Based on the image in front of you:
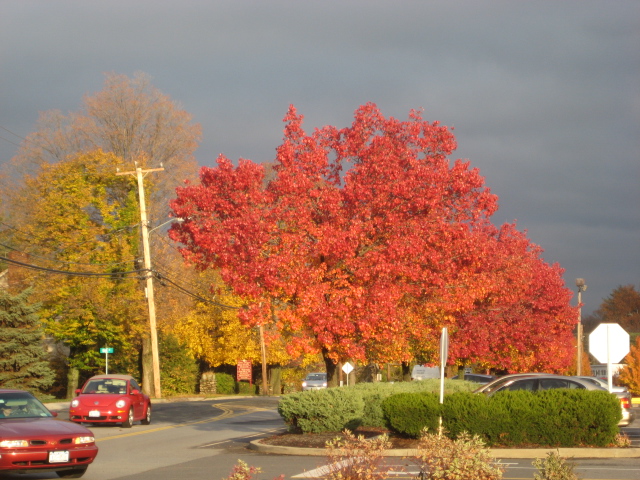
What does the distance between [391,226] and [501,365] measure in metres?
16.2

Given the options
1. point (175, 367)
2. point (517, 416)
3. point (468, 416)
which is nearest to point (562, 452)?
point (517, 416)

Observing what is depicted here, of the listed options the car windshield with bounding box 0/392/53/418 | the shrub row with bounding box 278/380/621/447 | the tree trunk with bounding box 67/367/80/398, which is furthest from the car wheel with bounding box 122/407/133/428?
the tree trunk with bounding box 67/367/80/398

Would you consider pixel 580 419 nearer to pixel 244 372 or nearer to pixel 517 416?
pixel 517 416

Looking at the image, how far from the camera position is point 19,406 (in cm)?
1429

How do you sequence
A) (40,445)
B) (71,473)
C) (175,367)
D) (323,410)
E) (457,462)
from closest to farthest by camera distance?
1. (457,462)
2. (40,445)
3. (71,473)
4. (323,410)
5. (175,367)

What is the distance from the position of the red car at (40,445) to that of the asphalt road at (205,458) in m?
1.15

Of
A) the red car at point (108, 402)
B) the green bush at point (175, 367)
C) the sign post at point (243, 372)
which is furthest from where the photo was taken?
the sign post at point (243, 372)

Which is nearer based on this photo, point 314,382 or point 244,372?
point 314,382

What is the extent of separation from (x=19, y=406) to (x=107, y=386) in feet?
41.5

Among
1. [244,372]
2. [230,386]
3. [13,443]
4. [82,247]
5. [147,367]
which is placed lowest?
[230,386]

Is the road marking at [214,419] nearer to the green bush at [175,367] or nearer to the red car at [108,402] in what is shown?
the red car at [108,402]

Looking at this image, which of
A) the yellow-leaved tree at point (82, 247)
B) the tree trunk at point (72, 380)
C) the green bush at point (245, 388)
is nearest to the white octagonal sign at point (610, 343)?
the yellow-leaved tree at point (82, 247)

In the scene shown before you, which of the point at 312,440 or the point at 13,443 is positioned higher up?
the point at 13,443

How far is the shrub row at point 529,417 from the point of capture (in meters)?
17.2
